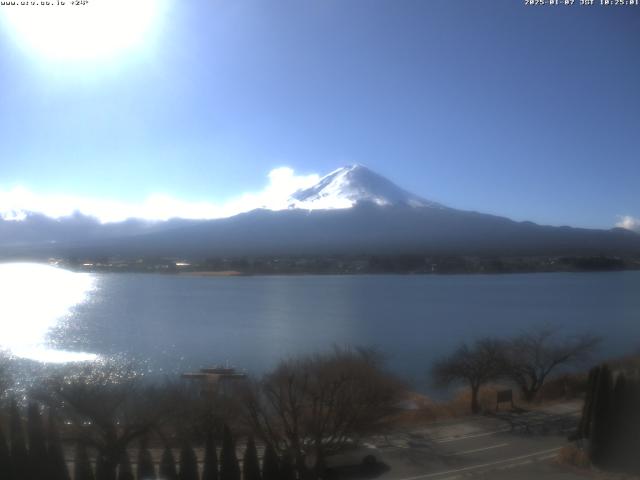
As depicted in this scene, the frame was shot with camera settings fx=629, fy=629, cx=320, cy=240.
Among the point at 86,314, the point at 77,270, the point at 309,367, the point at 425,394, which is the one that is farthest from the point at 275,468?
the point at 77,270

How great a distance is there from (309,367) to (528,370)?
4.14 m

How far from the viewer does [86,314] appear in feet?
52.5

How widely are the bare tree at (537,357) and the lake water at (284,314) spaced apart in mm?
957

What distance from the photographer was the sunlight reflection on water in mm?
9906

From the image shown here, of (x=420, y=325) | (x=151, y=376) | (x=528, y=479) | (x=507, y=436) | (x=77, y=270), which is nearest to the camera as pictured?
(x=528, y=479)

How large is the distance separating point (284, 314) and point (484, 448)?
11105 millimetres

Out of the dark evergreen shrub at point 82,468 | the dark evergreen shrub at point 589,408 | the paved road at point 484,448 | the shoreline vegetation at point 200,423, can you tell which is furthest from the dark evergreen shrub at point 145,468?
the dark evergreen shrub at point 589,408

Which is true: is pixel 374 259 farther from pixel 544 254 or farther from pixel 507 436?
pixel 507 436

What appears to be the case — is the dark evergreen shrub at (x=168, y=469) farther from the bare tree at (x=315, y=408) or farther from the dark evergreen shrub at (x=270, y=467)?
the bare tree at (x=315, y=408)

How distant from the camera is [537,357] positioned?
30.8ft

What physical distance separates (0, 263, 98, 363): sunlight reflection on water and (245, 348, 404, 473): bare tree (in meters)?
4.45

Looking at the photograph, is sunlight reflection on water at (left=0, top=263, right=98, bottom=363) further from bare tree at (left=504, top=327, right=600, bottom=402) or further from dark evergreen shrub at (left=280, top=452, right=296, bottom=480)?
bare tree at (left=504, top=327, right=600, bottom=402)

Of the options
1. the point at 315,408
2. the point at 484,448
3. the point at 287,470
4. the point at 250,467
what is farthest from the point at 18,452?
the point at 484,448

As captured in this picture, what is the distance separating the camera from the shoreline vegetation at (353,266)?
29.0m
